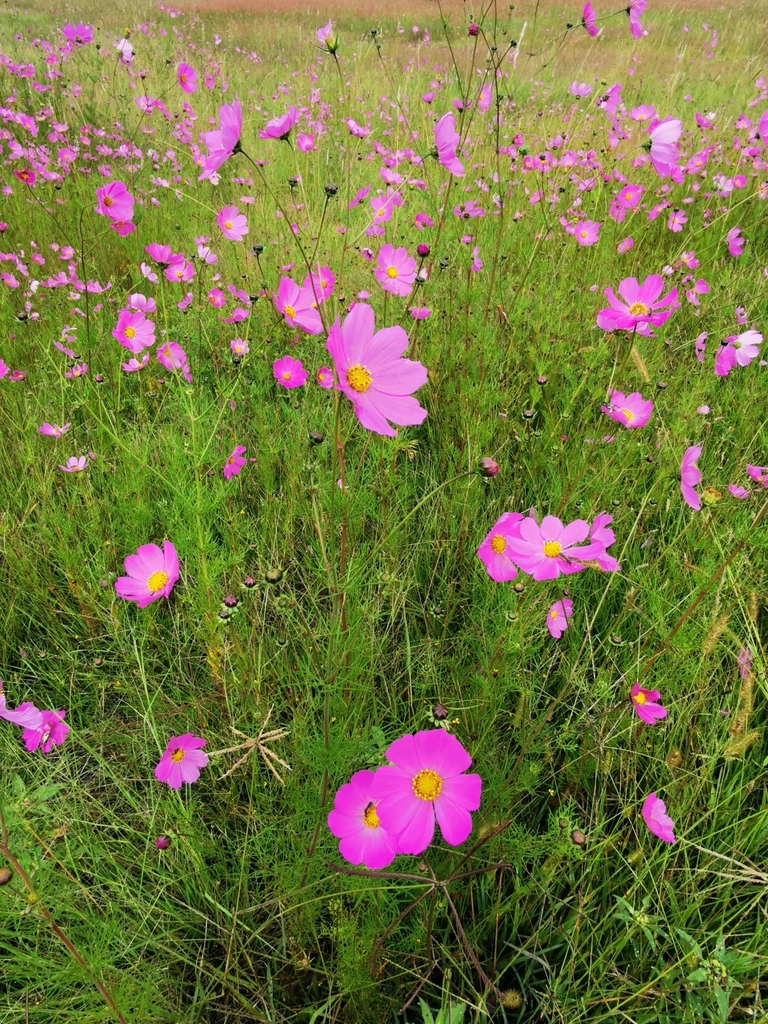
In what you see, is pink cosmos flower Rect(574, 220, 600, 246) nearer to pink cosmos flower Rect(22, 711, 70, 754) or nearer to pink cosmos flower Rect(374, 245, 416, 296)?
pink cosmos flower Rect(374, 245, 416, 296)

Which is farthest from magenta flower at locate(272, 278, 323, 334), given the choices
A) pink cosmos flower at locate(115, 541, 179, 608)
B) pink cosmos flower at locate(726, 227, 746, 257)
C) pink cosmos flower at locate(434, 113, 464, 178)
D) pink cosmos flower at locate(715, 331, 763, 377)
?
pink cosmos flower at locate(726, 227, 746, 257)

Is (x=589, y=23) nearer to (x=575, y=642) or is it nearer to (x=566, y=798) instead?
(x=575, y=642)

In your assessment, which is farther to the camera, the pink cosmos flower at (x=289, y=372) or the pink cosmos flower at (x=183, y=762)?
the pink cosmos flower at (x=289, y=372)

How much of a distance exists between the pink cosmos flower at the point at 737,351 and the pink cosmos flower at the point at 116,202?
1697 mm

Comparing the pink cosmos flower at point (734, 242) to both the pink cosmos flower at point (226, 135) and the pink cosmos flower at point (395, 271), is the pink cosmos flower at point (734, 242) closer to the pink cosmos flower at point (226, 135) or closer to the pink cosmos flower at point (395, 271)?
the pink cosmos flower at point (395, 271)

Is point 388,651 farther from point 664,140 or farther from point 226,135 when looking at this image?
point 664,140

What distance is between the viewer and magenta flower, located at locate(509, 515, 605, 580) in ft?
2.77

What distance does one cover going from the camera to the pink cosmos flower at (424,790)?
0.67 metres

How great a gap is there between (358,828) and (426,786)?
15 cm

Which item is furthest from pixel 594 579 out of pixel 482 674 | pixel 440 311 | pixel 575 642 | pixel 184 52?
pixel 184 52

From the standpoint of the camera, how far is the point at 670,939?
0.85 metres

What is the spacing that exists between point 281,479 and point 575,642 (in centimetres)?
87

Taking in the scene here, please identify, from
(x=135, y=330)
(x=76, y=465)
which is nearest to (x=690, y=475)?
(x=76, y=465)

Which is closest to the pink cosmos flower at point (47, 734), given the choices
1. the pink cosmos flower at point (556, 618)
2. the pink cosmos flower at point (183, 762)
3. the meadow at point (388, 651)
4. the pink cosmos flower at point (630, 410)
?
the meadow at point (388, 651)
